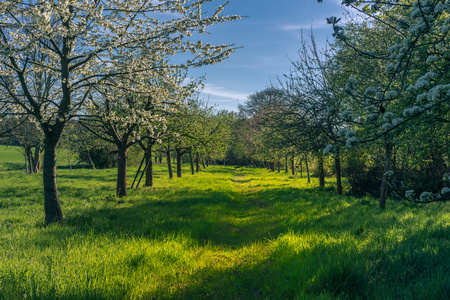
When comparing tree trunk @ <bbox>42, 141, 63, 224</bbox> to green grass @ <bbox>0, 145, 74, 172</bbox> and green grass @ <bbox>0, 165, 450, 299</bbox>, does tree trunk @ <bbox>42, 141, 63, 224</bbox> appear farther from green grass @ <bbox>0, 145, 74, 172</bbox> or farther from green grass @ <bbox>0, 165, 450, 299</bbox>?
green grass @ <bbox>0, 145, 74, 172</bbox>

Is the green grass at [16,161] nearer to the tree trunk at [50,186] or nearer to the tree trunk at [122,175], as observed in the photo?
the tree trunk at [122,175]

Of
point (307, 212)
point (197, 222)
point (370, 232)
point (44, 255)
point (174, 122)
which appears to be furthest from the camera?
point (174, 122)

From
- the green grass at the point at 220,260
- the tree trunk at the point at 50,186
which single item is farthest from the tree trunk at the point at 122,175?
the tree trunk at the point at 50,186

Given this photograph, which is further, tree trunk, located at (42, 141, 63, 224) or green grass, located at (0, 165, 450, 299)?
tree trunk, located at (42, 141, 63, 224)

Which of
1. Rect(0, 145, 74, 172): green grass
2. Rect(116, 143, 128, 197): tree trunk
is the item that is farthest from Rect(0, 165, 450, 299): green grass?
Rect(0, 145, 74, 172): green grass


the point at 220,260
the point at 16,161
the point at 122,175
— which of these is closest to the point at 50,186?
the point at 220,260

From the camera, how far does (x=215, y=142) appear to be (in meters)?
15.9

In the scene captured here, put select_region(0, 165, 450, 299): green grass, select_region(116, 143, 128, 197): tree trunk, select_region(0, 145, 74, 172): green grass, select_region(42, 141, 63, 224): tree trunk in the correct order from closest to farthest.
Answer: select_region(0, 165, 450, 299): green grass → select_region(42, 141, 63, 224): tree trunk → select_region(116, 143, 128, 197): tree trunk → select_region(0, 145, 74, 172): green grass

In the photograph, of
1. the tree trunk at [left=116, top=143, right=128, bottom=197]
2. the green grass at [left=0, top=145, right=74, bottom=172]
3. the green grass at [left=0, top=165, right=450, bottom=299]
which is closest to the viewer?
the green grass at [left=0, top=165, right=450, bottom=299]

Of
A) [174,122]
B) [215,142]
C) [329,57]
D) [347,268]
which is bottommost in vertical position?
[347,268]

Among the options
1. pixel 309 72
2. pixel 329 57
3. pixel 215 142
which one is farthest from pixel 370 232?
pixel 215 142

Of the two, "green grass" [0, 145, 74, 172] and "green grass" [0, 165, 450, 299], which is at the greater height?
"green grass" [0, 145, 74, 172]

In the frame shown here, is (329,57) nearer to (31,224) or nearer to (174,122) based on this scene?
(174,122)

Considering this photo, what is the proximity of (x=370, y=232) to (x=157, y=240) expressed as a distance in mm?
5172
